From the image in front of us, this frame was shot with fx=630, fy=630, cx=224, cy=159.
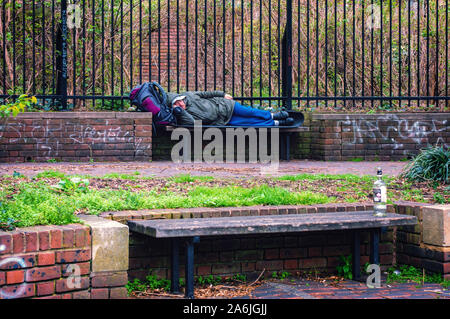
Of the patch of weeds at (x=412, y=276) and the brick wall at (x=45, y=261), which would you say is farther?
the patch of weeds at (x=412, y=276)

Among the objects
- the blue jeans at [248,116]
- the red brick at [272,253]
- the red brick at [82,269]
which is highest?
the blue jeans at [248,116]

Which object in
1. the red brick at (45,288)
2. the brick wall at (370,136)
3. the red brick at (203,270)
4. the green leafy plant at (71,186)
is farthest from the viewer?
the brick wall at (370,136)

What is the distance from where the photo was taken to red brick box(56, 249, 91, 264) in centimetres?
375

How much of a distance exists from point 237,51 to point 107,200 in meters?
8.34

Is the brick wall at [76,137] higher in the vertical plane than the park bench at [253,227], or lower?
higher

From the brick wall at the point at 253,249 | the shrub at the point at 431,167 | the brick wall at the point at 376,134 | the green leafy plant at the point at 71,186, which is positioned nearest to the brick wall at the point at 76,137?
the brick wall at the point at 376,134

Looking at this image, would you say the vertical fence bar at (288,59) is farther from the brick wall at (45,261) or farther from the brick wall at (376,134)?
the brick wall at (45,261)

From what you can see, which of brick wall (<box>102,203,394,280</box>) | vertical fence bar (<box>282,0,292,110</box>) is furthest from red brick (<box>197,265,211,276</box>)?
vertical fence bar (<box>282,0,292,110</box>)

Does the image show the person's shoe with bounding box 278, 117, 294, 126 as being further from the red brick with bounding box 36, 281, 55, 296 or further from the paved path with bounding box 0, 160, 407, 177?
the red brick with bounding box 36, 281, 55, 296

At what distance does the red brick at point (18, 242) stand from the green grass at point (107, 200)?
0.77ft

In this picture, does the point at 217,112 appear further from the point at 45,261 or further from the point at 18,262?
the point at 18,262

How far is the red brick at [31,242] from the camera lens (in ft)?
11.9

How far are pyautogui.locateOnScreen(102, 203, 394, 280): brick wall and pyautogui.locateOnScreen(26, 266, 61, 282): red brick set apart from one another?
0.75 metres
